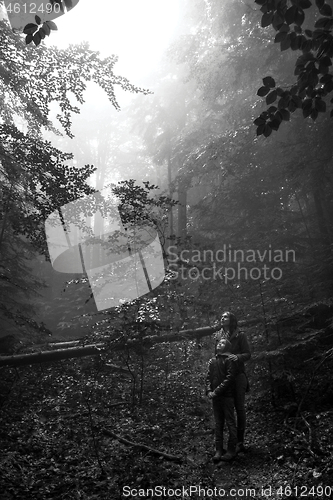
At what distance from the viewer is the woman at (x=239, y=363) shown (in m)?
5.44

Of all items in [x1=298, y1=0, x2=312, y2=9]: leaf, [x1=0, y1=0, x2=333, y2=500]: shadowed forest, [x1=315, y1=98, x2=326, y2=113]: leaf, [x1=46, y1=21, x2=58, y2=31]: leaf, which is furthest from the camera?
[x1=0, y1=0, x2=333, y2=500]: shadowed forest

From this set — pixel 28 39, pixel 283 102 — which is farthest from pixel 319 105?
pixel 28 39

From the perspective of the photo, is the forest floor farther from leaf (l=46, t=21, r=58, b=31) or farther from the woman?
leaf (l=46, t=21, r=58, b=31)

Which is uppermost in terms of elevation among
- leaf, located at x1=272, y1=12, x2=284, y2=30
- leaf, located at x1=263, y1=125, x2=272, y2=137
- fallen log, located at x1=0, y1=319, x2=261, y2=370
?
leaf, located at x1=272, y1=12, x2=284, y2=30

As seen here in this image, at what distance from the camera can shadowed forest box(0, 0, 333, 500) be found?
173 inches

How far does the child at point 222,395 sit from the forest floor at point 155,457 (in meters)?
0.26

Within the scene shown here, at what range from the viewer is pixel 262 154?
13.6 metres

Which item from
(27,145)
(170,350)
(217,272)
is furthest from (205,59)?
(170,350)

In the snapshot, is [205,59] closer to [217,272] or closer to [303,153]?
[303,153]

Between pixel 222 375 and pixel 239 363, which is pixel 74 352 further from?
pixel 239 363

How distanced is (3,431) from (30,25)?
6.47 m

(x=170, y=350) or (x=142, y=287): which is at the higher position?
(x=142, y=287)
